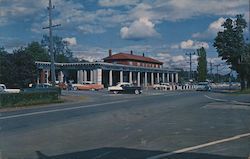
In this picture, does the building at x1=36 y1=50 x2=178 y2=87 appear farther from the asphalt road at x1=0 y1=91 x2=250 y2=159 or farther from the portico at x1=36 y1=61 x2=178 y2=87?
the asphalt road at x1=0 y1=91 x2=250 y2=159

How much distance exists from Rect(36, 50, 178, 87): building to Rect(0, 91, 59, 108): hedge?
45819 mm

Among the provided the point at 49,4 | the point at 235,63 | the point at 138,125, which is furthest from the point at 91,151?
the point at 235,63

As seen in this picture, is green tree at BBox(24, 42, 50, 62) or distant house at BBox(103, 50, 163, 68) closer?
distant house at BBox(103, 50, 163, 68)

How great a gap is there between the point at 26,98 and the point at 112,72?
2579 inches

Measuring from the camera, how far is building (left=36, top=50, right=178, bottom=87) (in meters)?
88.2

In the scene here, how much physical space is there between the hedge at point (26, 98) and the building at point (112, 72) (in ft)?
150

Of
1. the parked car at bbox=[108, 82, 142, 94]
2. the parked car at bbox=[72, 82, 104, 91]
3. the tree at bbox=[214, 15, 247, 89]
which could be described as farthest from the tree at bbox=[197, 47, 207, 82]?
the parked car at bbox=[108, 82, 142, 94]

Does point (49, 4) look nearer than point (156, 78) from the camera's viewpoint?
Yes

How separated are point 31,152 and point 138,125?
721 centimetres

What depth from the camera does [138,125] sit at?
18.1m

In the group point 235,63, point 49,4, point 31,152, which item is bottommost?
point 31,152

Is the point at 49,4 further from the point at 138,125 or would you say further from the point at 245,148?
the point at 245,148

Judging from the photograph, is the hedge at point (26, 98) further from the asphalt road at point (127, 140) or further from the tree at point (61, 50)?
the tree at point (61, 50)

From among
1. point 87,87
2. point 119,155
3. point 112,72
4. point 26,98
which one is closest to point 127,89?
point 87,87
